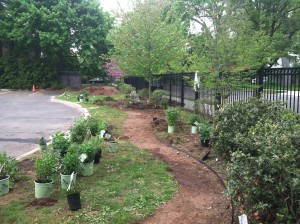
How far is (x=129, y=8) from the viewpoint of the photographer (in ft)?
49.8

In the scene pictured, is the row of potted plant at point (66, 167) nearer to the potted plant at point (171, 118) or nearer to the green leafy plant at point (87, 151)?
the green leafy plant at point (87, 151)

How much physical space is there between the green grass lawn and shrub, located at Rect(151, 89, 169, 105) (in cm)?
915

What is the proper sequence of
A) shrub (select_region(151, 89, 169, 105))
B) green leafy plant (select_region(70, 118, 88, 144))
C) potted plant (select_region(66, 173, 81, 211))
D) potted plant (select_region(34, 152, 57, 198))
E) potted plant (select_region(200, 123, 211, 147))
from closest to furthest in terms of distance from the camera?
potted plant (select_region(66, 173, 81, 211))
potted plant (select_region(34, 152, 57, 198))
green leafy plant (select_region(70, 118, 88, 144))
potted plant (select_region(200, 123, 211, 147))
shrub (select_region(151, 89, 169, 105))

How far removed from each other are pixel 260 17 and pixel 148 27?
1433cm

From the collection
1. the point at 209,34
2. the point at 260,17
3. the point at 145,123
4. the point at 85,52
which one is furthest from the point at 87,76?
the point at 209,34

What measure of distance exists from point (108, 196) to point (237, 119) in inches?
99.2

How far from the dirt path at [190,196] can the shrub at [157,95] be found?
7.60 metres

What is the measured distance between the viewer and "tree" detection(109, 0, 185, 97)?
13930mm

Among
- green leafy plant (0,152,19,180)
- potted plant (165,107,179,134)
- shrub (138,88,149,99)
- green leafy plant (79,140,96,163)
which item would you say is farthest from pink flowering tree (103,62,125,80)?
green leafy plant (0,152,19,180)

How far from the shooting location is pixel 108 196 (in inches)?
176

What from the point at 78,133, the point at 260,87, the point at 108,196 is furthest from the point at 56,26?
the point at 108,196

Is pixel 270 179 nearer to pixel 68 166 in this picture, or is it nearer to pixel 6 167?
pixel 68 166

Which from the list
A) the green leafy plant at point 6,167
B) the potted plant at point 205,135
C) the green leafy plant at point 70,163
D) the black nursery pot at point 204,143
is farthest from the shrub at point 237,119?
the green leafy plant at point 6,167

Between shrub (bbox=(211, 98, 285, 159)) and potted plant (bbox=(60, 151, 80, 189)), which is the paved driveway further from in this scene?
shrub (bbox=(211, 98, 285, 159))
